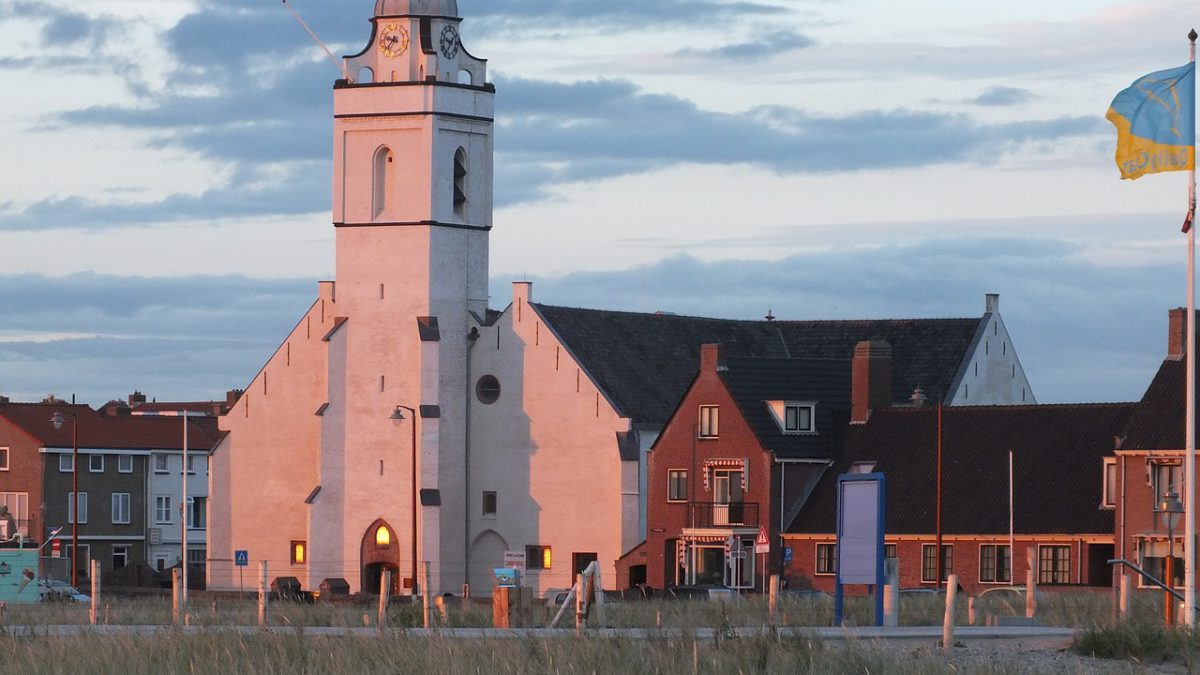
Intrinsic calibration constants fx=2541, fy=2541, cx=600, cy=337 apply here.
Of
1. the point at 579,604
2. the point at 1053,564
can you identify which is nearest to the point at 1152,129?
the point at 579,604

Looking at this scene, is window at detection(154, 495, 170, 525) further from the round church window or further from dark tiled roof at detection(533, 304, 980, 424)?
dark tiled roof at detection(533, 304, 980, 424)

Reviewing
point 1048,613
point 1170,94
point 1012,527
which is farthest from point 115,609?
point 1012,527

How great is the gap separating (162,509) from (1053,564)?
55.4 metres

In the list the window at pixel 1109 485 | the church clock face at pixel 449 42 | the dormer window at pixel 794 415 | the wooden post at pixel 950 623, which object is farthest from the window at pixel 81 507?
the wooden post at pixel 950 623

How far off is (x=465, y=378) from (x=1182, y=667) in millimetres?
61056

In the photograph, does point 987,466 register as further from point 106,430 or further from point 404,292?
point 106,430

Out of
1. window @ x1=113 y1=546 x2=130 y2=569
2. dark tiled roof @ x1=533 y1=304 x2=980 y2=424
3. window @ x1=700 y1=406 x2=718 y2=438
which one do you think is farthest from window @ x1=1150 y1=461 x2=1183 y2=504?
window @ x1=113 y1=546 x2=130 y2=569

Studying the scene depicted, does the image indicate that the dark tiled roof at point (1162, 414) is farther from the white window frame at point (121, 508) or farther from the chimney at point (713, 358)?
the white window frame at point (121, 508)

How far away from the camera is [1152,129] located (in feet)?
135

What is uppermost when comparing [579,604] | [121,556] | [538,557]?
[579,604]

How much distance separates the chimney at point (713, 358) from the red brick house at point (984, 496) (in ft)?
15.7

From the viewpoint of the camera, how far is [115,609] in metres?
52.8

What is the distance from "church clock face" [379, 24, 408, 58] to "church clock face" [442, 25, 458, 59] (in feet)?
4.61

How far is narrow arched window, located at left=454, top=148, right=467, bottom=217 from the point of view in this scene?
308ft
